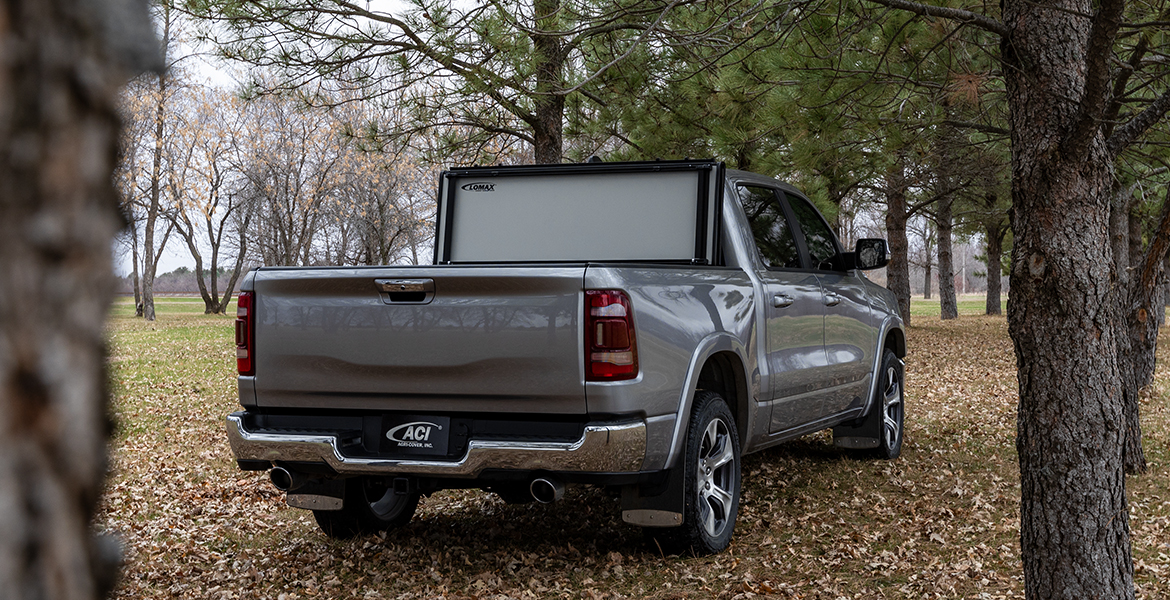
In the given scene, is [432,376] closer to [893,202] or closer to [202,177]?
[893,202]

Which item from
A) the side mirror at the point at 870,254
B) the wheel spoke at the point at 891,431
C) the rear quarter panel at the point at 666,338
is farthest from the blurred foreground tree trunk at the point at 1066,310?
the wheel spoke at the point at 891,431

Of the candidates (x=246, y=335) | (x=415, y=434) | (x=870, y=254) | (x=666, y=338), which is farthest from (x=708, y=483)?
(x=870, y=254)

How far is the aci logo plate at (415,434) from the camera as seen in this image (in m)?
4.59

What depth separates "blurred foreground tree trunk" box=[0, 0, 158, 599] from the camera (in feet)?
2.62

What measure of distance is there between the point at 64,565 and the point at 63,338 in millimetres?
191

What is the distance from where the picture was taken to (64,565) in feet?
2.77

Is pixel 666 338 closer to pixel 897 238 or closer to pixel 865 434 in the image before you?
pixel 865 434

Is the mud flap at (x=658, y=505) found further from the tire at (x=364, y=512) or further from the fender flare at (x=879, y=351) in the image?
the fender flare at (x=879, y=351)

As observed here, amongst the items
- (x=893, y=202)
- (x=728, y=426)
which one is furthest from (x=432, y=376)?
(x=893, y=202)

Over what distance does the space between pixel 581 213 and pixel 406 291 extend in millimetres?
1944

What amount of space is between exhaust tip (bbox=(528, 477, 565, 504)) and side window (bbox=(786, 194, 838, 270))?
9.91 feet

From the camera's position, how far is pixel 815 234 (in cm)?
710

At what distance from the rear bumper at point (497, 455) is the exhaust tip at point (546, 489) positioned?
6 centimetres

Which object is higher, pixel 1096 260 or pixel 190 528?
pixel 1096 260
